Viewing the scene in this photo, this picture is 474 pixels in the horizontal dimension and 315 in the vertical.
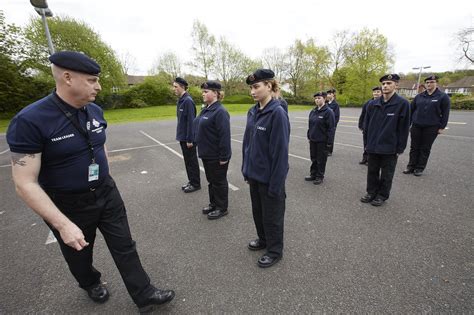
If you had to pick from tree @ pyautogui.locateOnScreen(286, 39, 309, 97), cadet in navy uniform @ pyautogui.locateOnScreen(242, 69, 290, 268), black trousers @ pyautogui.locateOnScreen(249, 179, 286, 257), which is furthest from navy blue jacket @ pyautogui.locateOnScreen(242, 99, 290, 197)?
tree @ pyautogui.locateOnScreen(286, 39, 309, 97)

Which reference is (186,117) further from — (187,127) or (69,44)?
(69,44)

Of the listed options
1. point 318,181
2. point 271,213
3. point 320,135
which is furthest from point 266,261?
point 320,135

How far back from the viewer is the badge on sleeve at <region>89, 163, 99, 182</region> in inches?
69.0

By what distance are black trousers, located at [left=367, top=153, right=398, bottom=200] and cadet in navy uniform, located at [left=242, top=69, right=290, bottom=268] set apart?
2488 millimetres

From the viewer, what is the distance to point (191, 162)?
187 inches

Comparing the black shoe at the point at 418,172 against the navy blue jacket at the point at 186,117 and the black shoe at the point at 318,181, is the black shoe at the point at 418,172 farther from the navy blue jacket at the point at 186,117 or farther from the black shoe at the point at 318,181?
the navy blue jacket at the point at 186,117

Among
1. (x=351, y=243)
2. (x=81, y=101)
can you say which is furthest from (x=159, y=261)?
(x=351, y=243)

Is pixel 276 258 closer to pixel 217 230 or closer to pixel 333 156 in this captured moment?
pixel 217 230

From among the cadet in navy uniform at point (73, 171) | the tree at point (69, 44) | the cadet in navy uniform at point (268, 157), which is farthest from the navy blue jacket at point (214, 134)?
the tree at point (69, 44)

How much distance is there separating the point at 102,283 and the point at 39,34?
38040 mm

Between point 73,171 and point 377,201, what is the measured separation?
4410 millimetres

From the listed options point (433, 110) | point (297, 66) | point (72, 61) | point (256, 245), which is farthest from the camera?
point (297, 66)

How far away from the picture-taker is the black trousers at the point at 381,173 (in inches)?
153

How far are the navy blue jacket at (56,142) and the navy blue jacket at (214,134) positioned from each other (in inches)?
73.8
